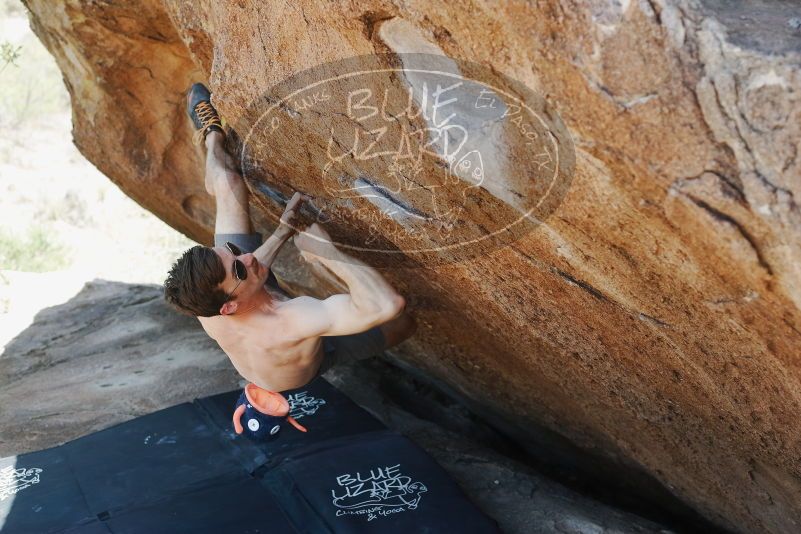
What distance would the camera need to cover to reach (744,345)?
206 centimetres

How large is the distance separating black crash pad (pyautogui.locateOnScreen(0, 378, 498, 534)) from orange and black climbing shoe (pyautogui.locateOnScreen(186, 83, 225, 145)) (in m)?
1.26

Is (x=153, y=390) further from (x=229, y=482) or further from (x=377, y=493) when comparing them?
(x=377, y=493)

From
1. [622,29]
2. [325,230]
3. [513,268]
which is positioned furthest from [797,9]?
[325,230]

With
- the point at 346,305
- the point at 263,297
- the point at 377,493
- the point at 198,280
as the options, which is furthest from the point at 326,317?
the point at 377,493

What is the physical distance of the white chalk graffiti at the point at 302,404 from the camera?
3680 millimetres

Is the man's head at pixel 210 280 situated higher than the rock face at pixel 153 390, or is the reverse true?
the man's head at pixel 210 280

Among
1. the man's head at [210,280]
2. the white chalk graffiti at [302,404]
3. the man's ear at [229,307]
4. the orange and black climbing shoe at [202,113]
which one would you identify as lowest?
the white chalk graffiti at [302,404]

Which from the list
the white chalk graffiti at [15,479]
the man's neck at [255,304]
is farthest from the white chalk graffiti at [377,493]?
the white chalk graffiti at [15,479]

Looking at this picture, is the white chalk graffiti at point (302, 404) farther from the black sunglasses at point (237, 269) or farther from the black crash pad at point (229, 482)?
the black sunglasses at point (237, 269)

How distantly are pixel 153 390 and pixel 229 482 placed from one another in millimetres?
1161

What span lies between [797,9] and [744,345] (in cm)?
80

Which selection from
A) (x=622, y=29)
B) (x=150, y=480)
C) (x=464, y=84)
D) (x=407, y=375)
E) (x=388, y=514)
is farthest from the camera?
(x=407, y=375)

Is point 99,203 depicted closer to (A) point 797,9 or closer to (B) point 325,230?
(B) point 325,230

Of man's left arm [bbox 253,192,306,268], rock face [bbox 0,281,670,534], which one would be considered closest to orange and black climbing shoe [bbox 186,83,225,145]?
man's left arm [bbox 253,192,306,268]
